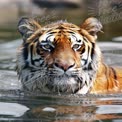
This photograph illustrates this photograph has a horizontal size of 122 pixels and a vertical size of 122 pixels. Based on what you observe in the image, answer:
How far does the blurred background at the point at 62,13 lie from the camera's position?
6266mm

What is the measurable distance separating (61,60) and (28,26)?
70 cm

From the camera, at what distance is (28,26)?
5.73 metres

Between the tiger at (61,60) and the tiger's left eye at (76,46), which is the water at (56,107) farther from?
the tiger's left eye at (76,46)

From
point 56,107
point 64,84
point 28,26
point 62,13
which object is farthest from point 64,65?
point 62,13

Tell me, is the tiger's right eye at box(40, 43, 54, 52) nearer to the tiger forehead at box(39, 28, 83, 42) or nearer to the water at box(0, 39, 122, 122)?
the tiger forehead at box(39, 28, 83, 42)

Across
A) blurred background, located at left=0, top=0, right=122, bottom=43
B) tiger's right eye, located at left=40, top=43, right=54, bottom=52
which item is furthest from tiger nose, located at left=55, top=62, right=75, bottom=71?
blurred background, located at left=0, top=0, right=122, bottom=43

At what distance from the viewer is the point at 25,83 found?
18.5 ft

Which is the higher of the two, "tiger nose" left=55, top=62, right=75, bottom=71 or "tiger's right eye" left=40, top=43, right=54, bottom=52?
"tiger's right eye" left=40, top=43, right=54, bottom=52

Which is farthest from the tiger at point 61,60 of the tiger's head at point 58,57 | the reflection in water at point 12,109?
the reflection in water at point 12,109

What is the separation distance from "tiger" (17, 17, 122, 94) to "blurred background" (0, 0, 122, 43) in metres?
0.39

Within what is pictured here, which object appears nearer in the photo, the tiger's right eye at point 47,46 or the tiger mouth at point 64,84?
the tiger mouth at point 64,84

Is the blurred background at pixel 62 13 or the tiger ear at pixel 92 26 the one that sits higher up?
the blurred background at pixel 62 13

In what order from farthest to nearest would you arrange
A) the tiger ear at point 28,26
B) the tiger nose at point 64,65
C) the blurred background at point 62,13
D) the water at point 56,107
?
1. the blurred background at point 62,13
2. the tiger ear at point 28,26
3. the tiger nose at point 64,65
4. the water at point 56,107

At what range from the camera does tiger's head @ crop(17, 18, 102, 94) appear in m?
5.25
